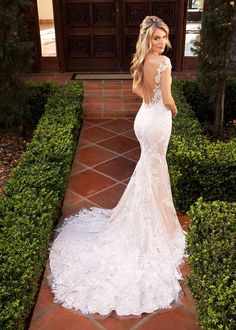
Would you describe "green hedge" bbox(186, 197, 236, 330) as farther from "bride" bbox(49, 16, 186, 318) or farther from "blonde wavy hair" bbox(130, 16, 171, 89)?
"blonde wavy hair" bbox(130, 16, 171, 89)

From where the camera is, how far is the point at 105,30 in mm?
8945

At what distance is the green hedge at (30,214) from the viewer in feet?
9.30

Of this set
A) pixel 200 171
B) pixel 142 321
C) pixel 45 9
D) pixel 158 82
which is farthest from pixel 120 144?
pixel 45 9

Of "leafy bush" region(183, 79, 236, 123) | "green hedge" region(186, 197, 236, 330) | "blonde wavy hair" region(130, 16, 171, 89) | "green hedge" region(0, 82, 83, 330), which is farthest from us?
"leafy bush" region(183, 79, 236, 123)

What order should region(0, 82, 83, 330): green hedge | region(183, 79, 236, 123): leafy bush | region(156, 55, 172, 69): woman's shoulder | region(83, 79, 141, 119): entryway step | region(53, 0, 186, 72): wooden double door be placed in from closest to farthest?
region(0, 82, 83, 330): green hedge
region(156, 55, 172, 69): woman's shoulder
region(183, 79, 236, 123): leafy bush
region(83, 79, 141, 119): entryway step
region(53, 0, 186, 72): wooden double door

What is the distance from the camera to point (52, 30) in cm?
893

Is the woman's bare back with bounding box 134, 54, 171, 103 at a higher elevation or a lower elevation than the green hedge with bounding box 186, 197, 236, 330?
higher

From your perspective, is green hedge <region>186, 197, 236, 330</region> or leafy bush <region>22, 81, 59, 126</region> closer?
green hedge <region>186, 197, 236, 330</region>

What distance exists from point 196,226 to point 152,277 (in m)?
0.76

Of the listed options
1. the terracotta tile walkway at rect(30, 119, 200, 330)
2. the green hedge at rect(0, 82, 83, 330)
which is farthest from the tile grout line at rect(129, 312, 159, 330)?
the green hedge at rect(0, 82, 83, 330)

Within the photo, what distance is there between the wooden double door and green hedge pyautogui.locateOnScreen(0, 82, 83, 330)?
391cm

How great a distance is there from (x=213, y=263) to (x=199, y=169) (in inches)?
72.9

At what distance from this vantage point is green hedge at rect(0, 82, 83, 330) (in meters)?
2.84

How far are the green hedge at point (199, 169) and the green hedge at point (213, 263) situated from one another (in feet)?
3.62
